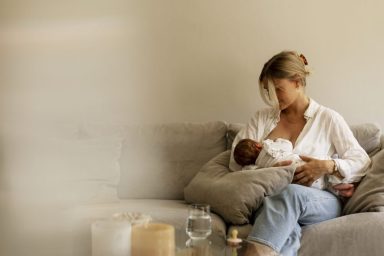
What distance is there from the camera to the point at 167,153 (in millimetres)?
2109

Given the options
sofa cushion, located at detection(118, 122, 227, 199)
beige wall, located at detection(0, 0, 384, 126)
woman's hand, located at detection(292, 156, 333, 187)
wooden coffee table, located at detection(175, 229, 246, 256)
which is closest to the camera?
wooden coffee table, located at detection(175, 229, 246, 256)

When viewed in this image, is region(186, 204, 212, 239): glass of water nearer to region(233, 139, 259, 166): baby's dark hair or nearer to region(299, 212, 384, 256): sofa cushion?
region(299, 212, 384, 256): sofa cushion

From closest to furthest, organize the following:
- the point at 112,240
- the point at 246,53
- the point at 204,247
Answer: the point at 112,240
the point at 204,247
the point at 246,53

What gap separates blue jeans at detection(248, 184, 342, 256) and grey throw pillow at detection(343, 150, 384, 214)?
0.18ft

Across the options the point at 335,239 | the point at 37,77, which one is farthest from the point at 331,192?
the point at 37,77

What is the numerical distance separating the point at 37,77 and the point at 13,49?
0.26 feet

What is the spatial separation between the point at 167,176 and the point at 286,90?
612 mm

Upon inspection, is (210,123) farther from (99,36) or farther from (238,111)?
(99,36)

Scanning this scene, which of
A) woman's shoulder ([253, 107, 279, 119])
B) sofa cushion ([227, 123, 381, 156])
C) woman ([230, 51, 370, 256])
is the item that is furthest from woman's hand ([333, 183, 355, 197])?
woman's shoulder ([253, 107, 279, 119])

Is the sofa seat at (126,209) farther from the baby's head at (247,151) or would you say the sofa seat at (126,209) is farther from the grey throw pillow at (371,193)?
the grey throw pillow at (371,193)

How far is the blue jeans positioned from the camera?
1.44m

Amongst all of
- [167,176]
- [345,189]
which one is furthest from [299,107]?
[167,176]

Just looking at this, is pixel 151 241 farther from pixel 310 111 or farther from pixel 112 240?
pixel 310 111

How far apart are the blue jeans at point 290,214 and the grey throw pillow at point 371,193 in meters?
0.06
